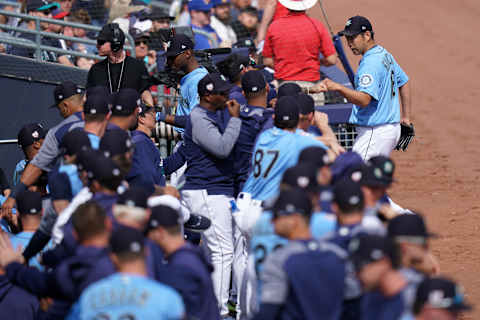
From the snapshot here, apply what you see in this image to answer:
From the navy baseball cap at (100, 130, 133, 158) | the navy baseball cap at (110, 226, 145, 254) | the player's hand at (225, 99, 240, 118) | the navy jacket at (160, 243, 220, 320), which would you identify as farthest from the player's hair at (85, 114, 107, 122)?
the navy baseball cap at (110, 226, 145, 254)

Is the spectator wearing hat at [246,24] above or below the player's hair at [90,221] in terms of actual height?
above

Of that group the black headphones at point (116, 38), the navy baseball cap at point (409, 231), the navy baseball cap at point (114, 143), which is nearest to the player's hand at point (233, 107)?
the navy baseball cap at point (114, 143)

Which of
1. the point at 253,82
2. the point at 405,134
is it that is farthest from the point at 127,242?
the point at 405,134

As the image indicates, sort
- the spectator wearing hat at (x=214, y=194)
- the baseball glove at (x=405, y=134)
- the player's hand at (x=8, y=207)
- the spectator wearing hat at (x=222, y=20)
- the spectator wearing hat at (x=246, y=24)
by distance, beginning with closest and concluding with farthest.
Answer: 1. the player's hand at (x=8, y=207)
2. the spectator wearing hat at (x=214, y=194)
3. the baseball glove at (x=405, y=134)
4. the spectator wearing hat at (x=222, y=20)
5. the spectator wearing hat at (x=246, y=24)

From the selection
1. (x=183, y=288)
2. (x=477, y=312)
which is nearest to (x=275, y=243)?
(x=183, y=288)

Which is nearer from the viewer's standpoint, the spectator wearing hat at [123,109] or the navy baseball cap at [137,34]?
the spectator wearing hat at [123,109]

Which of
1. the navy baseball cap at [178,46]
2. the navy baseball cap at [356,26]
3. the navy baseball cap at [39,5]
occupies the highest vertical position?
the navy baseball cap at [39,5]

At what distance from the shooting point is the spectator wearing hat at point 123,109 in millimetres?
6570

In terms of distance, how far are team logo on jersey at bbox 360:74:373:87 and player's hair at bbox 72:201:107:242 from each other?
3829 millimetres

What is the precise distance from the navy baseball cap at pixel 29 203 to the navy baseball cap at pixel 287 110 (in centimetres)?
191

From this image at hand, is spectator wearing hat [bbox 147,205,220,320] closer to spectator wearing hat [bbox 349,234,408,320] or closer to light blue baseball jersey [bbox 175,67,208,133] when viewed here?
spectator wearing hat [bbox 349,234,408,320]

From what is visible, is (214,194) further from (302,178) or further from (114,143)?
(302,178)

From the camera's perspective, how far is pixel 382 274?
14.4 ft

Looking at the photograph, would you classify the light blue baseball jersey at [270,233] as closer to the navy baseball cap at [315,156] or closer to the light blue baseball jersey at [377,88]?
the navy baseball cap at [315,156]
